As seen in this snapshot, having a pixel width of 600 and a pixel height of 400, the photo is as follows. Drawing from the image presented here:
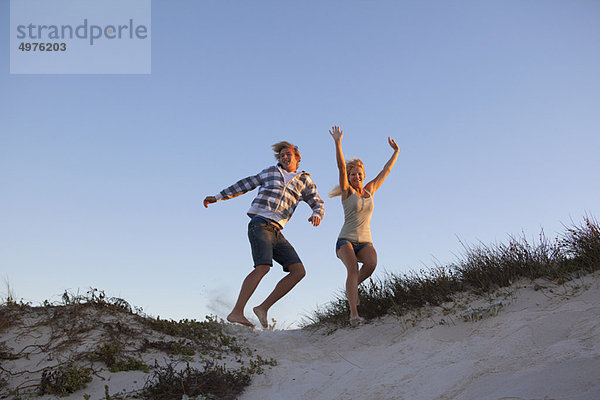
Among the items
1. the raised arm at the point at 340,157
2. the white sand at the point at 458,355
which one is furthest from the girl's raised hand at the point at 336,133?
the white sand at the point at 458,355

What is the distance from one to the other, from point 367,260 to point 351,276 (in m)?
0.34

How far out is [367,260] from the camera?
5953 millimetres

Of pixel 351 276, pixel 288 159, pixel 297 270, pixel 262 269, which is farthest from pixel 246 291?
pixel 288 159

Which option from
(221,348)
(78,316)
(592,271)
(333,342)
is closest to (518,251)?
(592,271)

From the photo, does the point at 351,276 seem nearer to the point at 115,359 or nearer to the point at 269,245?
the point at 269,245

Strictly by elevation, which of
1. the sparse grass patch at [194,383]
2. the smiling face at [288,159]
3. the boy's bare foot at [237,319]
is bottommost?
the sparse grass patch at [194,383]

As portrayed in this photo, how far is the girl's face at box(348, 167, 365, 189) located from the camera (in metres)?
6.30

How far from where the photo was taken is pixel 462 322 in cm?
497

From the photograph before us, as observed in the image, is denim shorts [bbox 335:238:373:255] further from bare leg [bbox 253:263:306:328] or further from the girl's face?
the girl's face

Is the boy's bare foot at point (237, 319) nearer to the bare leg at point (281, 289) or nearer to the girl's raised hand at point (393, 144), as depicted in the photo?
the bare leg at point (281, 289)

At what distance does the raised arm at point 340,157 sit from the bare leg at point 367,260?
2.75 ft

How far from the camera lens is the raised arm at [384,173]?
6471 millimetres

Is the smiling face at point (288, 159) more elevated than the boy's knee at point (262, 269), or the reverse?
the smiling face at point (288, 159)

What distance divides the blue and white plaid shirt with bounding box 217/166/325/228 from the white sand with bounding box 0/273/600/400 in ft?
5.62
